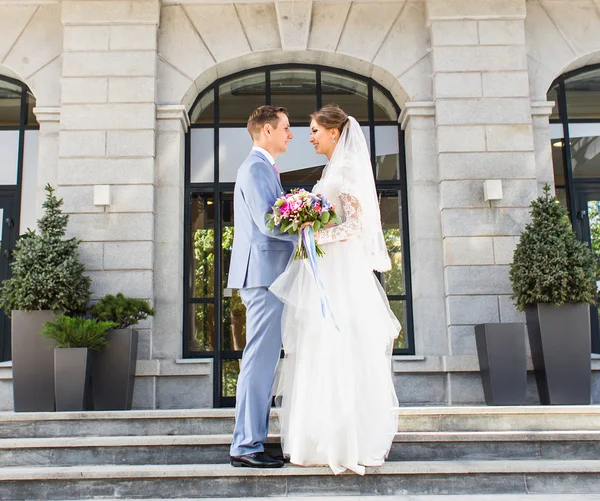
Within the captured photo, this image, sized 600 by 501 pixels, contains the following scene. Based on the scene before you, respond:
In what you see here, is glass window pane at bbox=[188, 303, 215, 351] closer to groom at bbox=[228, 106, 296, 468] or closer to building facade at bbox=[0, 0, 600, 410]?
building facade at bbox=[0, 0, 600, 410]

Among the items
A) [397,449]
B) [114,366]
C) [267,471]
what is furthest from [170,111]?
[267,471]

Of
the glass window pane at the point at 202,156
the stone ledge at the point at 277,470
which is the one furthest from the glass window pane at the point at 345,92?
the stone ledge at the point at 277,470

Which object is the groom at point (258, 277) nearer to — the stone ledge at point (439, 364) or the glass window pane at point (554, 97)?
the stone ledge at point (439, 364)

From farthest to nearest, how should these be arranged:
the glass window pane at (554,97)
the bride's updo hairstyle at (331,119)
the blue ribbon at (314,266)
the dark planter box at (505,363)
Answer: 1. the glass window pane at (554,97)
2. the dark planter box at (505,363)
3. the bride's updo hairstyle at (331,119)
4. the blue ribbon at (314,266)

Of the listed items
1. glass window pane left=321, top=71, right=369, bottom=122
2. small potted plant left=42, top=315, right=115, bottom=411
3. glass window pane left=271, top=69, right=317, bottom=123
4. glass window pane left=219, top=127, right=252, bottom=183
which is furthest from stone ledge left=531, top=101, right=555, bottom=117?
small potted plant left=42, top=315, right=115, bottom=411

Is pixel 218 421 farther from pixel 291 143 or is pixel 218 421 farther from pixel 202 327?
pixel 291 143

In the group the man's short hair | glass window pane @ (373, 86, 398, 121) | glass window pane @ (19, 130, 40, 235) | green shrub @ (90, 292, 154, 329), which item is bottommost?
green shrub @ (90, 292, 154, 329)

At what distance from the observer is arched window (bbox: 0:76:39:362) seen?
8.09 meters

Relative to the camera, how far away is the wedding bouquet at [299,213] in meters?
4.17

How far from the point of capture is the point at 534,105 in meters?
7.77

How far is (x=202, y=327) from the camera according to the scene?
7.73m

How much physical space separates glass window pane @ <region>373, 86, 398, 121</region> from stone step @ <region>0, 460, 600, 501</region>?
486 centimetres

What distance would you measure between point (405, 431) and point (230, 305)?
3285mm

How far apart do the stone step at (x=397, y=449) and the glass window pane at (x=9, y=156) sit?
4.36 m
